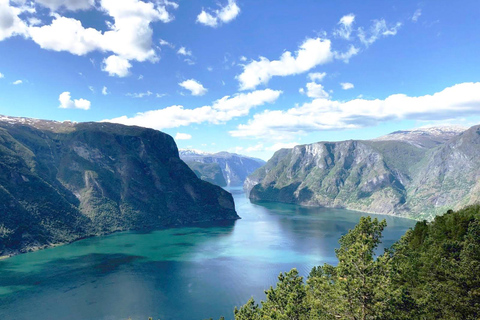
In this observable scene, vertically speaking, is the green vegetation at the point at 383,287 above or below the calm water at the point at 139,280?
above

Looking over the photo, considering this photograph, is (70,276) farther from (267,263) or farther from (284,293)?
(284,293)

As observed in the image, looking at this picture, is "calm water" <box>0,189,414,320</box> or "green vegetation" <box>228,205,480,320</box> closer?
"green vegetation" <box>228,205,480,320</box>

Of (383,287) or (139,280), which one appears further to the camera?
(139,280)

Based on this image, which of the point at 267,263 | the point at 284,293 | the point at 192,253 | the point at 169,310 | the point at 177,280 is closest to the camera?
the point at 284,293

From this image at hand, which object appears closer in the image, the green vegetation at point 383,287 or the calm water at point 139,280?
the green vegetation at point 383,287

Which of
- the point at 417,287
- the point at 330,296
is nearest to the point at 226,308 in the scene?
the point at 417,287

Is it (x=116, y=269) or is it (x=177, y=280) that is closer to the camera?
(x=177, y=280)

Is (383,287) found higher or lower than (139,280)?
higher

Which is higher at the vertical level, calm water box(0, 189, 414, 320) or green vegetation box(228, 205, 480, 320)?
green vegetation box(228, 205, 480, 320)
